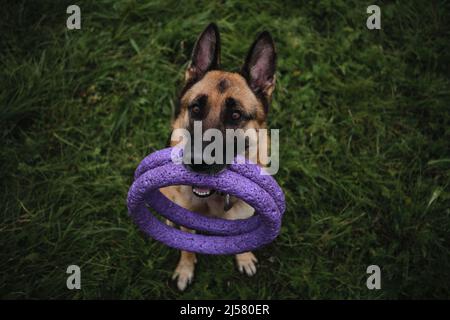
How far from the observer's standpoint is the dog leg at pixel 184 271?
4.09 metres

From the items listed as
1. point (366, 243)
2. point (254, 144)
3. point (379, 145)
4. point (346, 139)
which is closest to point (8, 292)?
point (254, 144)

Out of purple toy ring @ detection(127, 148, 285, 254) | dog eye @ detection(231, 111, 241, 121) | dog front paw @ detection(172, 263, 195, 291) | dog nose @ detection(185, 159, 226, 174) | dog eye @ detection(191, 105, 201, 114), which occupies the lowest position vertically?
dog front paw @ detection(172, 263, 195, 291)

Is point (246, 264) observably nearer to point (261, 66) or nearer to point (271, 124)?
point (271, 124)

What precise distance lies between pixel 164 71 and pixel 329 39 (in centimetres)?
202

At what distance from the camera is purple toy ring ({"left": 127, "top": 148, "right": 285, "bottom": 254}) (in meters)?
2.92

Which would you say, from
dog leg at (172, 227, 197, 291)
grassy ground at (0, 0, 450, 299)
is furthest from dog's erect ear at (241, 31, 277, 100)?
dog leg at (172, 227, 197, 291)

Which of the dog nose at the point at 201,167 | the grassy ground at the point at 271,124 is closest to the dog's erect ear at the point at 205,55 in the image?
the dog nose at the point at 201,167

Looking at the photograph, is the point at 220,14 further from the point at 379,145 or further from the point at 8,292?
the point at 8,292

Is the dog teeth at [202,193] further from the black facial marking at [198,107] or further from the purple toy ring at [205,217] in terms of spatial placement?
the black facial marking at [198,107]

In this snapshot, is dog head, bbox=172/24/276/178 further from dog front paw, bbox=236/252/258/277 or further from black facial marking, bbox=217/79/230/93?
dog front paw, bbox=236/252/258/277

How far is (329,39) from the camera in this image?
5.18 meters


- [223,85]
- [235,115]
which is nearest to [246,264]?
[235,115]

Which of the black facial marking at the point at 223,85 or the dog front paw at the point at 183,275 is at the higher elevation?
the black facial marking at the point at 223,85

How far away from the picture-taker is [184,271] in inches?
162
